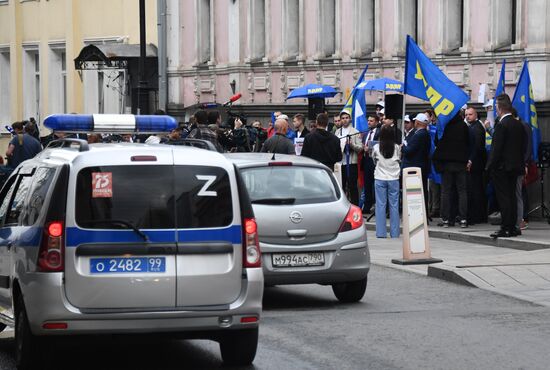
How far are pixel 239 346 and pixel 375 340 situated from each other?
5.76 ft

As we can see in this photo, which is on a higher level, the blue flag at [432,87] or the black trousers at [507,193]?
the blue flag at [432,87]

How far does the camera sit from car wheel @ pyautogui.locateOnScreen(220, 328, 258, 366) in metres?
11.2

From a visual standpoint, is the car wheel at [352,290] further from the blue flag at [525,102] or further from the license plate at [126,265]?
the blue flag at [525,102]

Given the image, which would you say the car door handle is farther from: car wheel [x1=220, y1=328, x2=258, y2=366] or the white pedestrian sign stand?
the white pedestrian sign stand

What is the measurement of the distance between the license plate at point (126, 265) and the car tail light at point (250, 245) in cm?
61

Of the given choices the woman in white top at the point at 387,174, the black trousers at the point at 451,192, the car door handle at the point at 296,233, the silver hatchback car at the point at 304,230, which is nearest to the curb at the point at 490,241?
the black trousers at the point at 451,192

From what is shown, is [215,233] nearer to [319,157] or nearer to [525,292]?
[525,292]

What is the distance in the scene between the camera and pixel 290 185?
50.6ft

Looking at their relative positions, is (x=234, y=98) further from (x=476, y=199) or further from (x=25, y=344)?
(x=25, y=344)

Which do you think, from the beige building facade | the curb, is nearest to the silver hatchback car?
the curb

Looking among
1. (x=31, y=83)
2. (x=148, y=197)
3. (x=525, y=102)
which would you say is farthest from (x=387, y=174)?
(x=31, y=83)

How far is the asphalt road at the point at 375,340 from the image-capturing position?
11484mm

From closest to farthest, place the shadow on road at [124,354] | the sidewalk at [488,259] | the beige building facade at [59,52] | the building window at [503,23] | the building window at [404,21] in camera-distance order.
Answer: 1. the shadow on road at [124,354]
2. the sidewalk at [488,259]
3. the building window at [503,23]
4. the building window at [404,21]
5. the beige building facade at [59,52]

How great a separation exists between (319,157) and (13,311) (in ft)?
42.4
